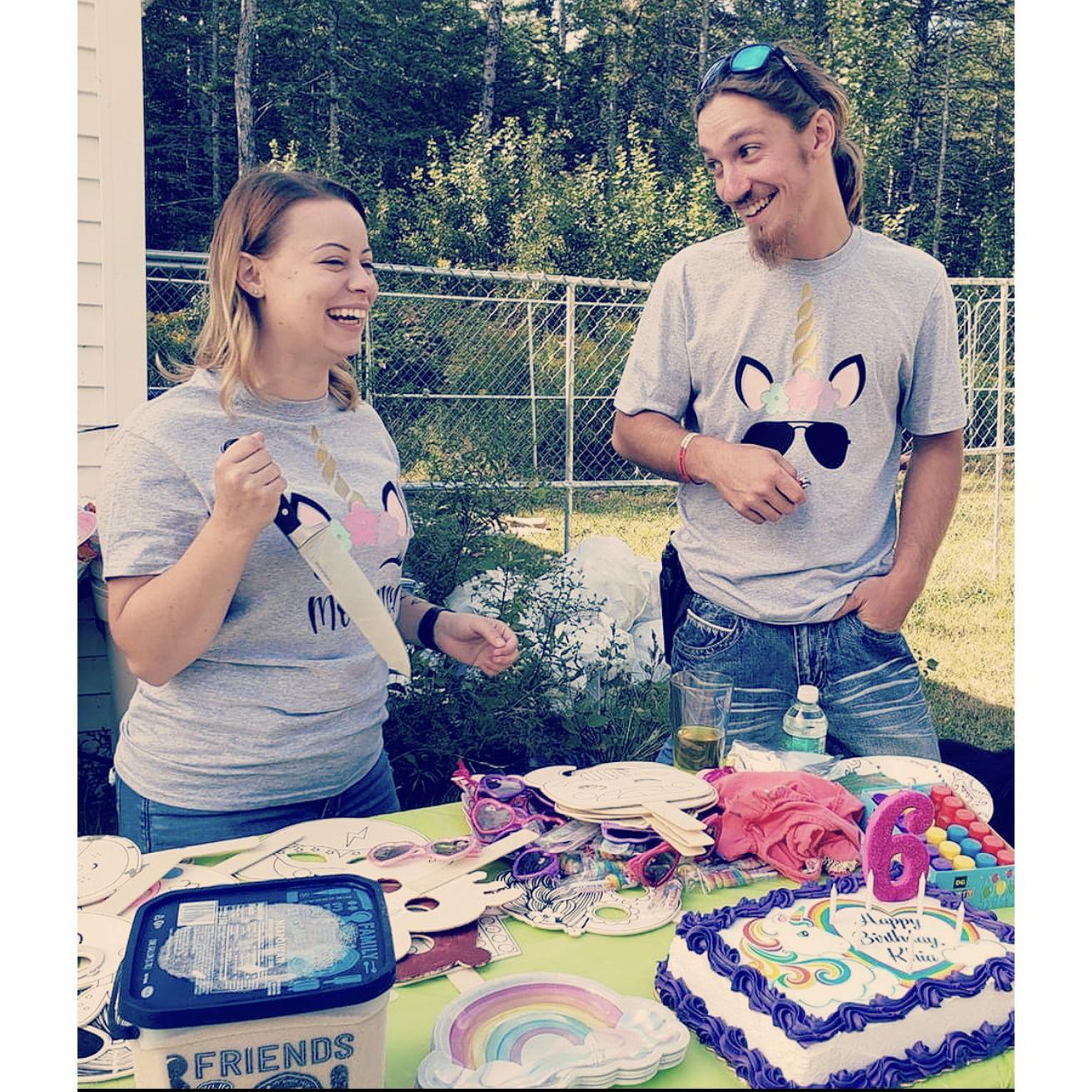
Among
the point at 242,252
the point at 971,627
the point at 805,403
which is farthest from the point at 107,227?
the point at 971,627

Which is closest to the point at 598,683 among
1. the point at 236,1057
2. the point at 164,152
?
the point at 164,152

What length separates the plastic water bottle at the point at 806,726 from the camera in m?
1.33

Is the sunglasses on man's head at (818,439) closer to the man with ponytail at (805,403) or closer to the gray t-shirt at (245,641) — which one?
the man with ponytail at (805,403)

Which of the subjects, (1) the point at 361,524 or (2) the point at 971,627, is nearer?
(1) the point at 361,524

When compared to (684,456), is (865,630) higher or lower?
lower

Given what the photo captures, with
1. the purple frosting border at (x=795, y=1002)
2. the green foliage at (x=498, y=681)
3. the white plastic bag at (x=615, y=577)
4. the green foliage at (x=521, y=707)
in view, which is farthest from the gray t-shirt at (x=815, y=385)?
the white plastic bag at (x=615, y=577)

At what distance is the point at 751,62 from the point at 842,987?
1.21m

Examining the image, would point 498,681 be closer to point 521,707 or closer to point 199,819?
point 521,707

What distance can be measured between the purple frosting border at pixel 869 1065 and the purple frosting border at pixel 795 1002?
28 mm

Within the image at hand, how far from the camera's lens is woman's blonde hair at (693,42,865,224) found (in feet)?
4.80

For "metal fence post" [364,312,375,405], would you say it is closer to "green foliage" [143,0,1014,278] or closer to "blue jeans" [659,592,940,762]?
"green foliage" [143,0,1014,278]

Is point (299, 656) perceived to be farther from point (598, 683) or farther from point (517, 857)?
point (598, 683)

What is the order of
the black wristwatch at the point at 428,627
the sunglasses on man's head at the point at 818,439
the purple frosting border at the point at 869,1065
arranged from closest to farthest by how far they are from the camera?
1. the purple frosting border at the point at 869,1065
2. the black wristwatch at the point at 428,627
3. the sunglasses on man's head at the point at 818,439

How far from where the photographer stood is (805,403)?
1.49m
